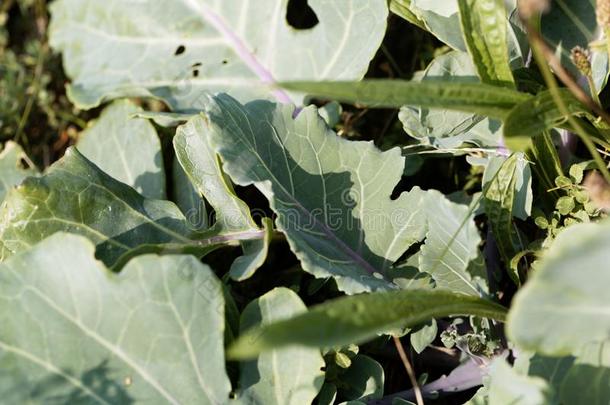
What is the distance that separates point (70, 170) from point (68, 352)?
38 cm

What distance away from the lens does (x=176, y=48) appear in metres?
1.87

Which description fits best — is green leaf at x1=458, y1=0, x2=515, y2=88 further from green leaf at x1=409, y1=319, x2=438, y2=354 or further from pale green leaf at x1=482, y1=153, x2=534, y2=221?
green leaf at x1=409, y1=319, x2=438, y2=354

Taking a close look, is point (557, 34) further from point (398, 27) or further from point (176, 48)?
point (176, 48)

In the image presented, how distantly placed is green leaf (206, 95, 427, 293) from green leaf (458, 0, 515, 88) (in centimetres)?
25

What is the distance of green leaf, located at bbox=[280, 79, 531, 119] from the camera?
100cm

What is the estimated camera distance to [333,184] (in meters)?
1.48

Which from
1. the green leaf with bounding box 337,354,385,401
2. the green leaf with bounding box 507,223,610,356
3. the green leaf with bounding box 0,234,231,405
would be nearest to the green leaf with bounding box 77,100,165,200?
the green leaf with bounding box 0,234,231,405

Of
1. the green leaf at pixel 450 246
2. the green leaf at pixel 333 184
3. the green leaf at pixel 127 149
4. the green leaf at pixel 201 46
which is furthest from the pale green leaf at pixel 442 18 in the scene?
the green leaf at pixel 127 149

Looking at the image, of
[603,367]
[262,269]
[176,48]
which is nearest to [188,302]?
[262,269]

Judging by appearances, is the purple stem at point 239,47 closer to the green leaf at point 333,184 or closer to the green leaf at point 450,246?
the green leaf at point 333,184

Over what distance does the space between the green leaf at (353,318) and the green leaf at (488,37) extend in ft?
1.26

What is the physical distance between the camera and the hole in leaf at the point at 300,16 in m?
2.03

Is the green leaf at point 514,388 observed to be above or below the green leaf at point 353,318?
below

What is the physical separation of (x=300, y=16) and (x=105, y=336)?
108 centimetres
